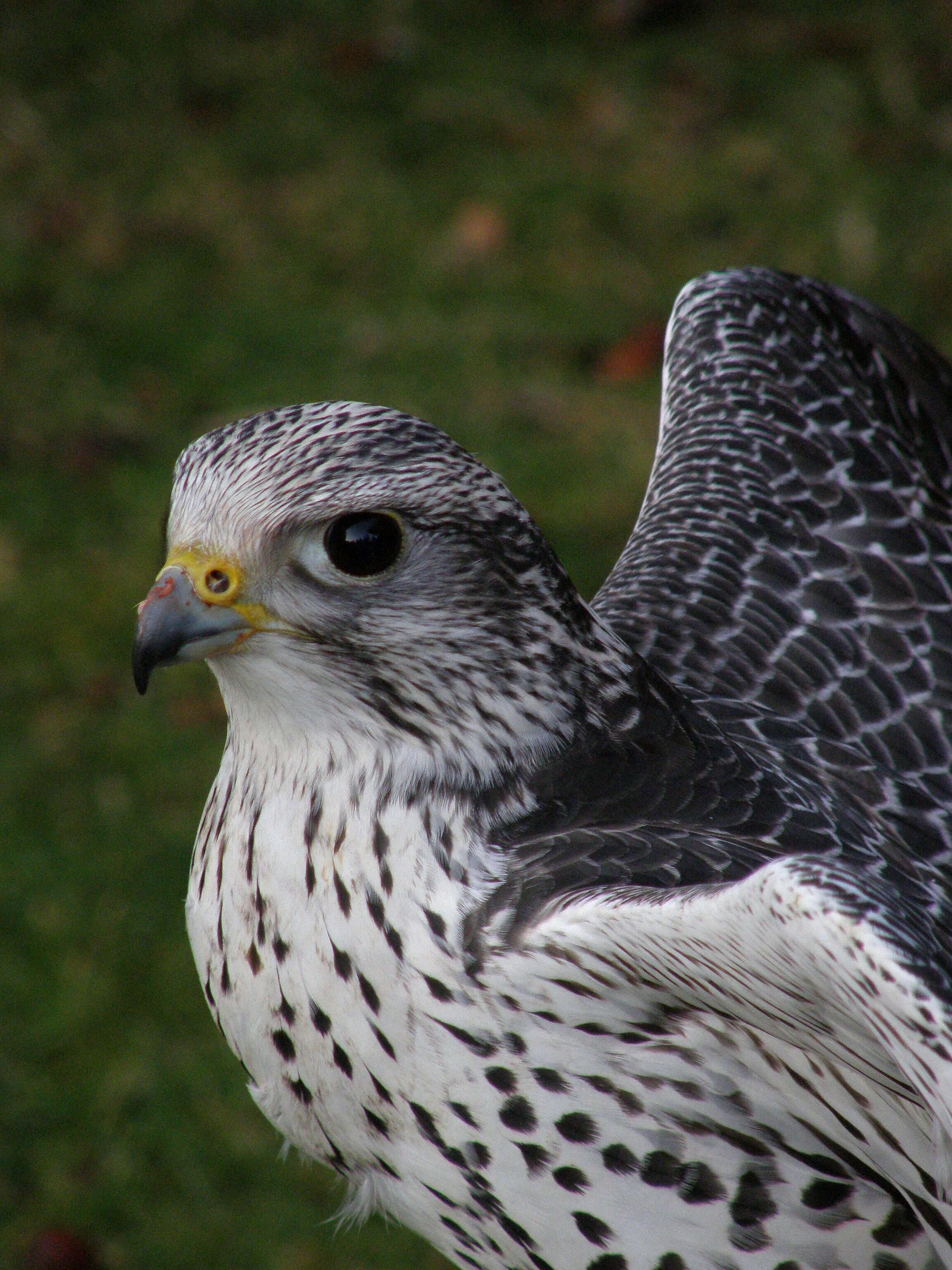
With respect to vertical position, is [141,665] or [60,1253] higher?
[141,665]

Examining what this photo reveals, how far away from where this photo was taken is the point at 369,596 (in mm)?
2285

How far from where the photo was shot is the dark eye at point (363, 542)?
7.32ft

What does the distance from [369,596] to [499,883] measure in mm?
434

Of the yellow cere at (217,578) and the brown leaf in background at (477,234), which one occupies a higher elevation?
the brown leaf in background at (477,234)

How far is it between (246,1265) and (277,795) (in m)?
1.80

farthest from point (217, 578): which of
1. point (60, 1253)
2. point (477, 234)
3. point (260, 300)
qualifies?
point (477, 234)

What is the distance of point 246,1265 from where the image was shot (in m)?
3.74

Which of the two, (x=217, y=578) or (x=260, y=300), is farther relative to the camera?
(x=260, y=300)

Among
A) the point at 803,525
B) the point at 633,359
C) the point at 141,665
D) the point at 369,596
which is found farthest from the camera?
the point at 633,359

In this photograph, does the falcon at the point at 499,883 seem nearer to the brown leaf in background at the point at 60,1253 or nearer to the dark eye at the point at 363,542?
the dark eye at the point at 363,542

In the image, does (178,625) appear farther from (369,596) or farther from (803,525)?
(803,525)

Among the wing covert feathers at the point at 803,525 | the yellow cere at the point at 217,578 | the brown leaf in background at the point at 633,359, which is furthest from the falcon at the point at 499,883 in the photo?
the brown leaf in background at the point at 633,359

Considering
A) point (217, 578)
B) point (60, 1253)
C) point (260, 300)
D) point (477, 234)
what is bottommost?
point (60, 1253)

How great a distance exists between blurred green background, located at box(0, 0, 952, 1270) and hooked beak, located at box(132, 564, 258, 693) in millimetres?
2061
